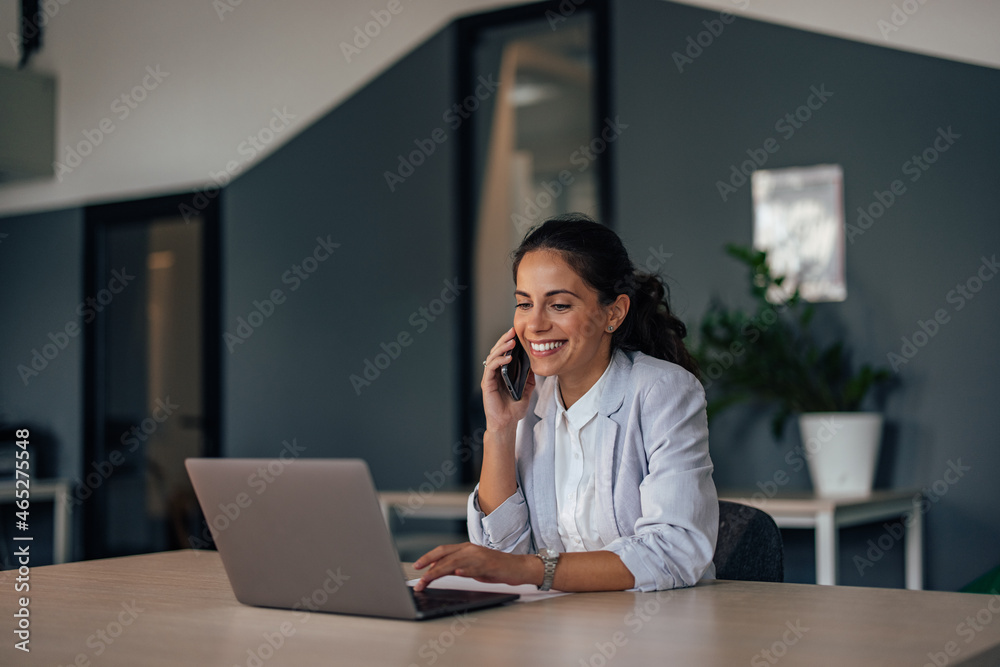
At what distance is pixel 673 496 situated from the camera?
1.69m

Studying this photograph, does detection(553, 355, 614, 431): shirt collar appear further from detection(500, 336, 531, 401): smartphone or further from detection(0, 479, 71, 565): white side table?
detection(0, 479, 71, 565): white side table

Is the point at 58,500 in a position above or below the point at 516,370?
below

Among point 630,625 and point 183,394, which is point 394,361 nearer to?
point 183,394

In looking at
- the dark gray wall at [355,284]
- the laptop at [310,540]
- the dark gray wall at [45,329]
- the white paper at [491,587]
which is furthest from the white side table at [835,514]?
the dark gray wall at [45,329]

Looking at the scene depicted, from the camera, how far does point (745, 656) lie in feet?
3.60

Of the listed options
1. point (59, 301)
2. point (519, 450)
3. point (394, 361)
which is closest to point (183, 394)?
point (59, 301)

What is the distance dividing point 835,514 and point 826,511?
5 cm

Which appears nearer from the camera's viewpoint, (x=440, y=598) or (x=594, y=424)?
(x=440, y=598)

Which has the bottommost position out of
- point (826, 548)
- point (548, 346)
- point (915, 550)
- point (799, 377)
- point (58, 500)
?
point (58, 500)

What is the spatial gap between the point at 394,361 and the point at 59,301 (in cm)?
224

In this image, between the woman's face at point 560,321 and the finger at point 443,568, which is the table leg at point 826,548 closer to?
the woman's face at point 560,321

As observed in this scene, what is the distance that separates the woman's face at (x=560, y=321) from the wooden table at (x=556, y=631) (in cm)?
54

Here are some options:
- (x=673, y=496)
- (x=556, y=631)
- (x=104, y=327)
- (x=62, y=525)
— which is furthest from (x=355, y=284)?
(x=556, y=631)

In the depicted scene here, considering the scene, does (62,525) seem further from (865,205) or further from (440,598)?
(440,598)
